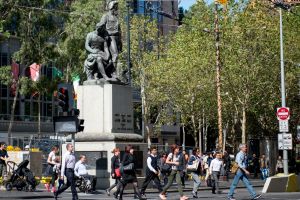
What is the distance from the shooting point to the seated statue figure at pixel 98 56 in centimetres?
2983

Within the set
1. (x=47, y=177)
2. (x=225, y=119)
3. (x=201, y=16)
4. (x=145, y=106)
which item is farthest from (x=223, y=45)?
(x=47, y=177)

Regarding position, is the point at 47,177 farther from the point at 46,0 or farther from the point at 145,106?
the point at 145,106

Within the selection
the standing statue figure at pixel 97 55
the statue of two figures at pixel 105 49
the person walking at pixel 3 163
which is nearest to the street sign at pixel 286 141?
the statue of two figures at pixel 105 49

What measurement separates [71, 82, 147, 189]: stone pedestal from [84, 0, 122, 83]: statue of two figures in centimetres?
57

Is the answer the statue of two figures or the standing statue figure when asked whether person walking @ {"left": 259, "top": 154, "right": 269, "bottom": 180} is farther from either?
the standing statue figure

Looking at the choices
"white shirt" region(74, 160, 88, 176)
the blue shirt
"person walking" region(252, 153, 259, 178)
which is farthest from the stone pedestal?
"person walking" region(252, 153, 259, 178)

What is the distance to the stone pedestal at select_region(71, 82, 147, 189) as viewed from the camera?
29234mm

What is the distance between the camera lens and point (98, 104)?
29.5m

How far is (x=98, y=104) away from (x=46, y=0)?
22004mm

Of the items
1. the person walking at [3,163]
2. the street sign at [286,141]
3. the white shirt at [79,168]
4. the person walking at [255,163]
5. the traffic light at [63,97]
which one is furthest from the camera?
the person walking at [255,163]

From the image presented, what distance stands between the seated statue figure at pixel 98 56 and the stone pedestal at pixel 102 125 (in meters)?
0.55

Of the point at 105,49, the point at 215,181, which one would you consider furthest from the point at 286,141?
the point at 105,49

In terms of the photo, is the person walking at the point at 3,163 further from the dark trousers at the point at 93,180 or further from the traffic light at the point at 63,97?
the traffic light at the point at 63,97

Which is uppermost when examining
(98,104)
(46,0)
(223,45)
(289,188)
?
(46,0)
